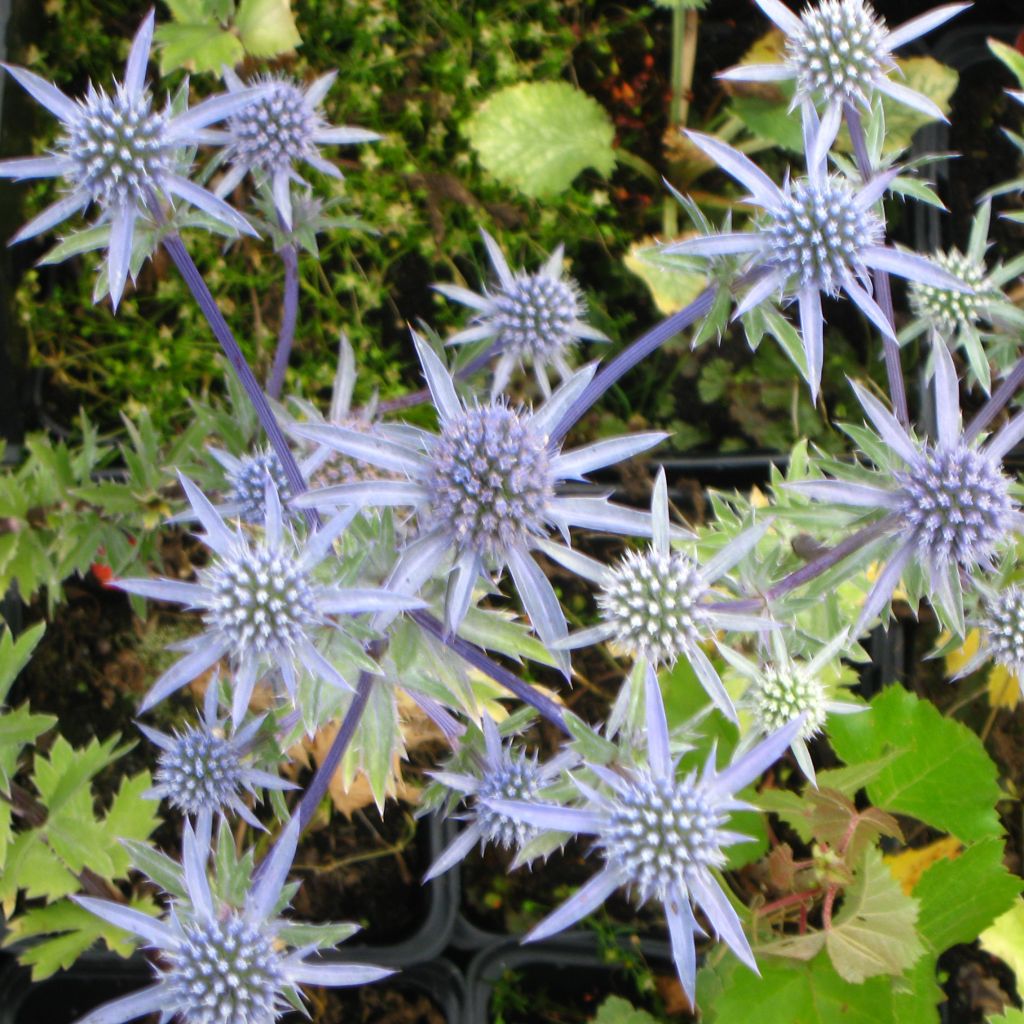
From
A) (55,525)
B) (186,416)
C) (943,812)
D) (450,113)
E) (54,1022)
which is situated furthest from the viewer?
(450,113)

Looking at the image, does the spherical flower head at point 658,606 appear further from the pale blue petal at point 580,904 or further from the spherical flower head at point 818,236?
the spherical flower head at point 818,236

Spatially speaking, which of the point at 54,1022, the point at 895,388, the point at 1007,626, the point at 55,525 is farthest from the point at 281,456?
the point at 54,1022

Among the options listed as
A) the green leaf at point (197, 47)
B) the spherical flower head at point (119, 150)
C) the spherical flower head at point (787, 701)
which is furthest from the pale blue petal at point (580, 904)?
the green leaf at point (197, 47)

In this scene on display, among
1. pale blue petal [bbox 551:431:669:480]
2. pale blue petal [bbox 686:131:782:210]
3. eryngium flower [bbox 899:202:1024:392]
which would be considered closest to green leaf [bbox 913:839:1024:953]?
eryngium flower [bbox 899:202:1024:392]

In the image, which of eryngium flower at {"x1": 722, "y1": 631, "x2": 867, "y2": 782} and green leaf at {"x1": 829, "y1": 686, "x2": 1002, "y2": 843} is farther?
green leaf at {"x1": 829, "y1": 686, "x2": 1002, "y2": 843}

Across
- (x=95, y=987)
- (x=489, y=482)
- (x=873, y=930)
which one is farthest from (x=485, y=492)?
(x=95, y=987)

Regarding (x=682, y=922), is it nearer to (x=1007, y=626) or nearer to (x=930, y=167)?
(x=1007, y=626)

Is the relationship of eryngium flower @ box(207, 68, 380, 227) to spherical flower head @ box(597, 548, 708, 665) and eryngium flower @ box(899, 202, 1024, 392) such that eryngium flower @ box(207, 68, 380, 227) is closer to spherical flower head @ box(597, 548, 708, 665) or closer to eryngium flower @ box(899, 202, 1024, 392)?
spherical flower head @ box(597, 548, 708, 665)
